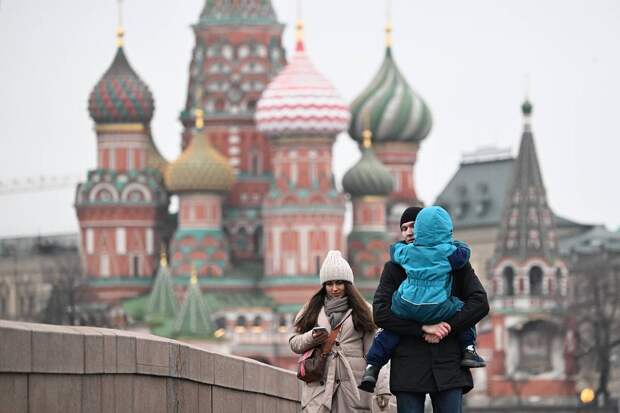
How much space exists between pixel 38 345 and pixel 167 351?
8.26ft

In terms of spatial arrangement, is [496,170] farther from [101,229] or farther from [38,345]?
[38,345]

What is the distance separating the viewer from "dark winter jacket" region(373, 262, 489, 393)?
14.0 metres

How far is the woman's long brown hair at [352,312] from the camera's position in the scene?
50.8 feet

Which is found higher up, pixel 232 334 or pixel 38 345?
pixel 38 345

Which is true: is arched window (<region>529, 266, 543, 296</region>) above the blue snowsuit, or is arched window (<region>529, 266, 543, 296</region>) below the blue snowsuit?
below

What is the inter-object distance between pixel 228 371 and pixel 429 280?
421 cm

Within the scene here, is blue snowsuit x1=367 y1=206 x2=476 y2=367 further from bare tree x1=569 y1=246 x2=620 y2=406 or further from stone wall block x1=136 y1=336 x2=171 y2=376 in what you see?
bare tree x1=569 y1=246 x2=620 y2=406

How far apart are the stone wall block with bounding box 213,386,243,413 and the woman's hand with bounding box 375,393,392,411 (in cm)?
210

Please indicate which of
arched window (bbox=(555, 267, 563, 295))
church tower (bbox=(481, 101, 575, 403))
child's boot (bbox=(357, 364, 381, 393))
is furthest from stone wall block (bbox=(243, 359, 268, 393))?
arched window (bbox=(555, 267, 563, 295))

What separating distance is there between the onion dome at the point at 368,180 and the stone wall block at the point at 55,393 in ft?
271

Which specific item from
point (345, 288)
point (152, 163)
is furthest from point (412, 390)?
point (152, 163)

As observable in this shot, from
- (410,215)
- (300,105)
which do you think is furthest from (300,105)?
(410,215)

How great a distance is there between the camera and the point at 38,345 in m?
13.8

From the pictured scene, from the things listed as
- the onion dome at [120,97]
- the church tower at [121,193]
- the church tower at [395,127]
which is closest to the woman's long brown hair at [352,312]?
the church tower at [121,193]
